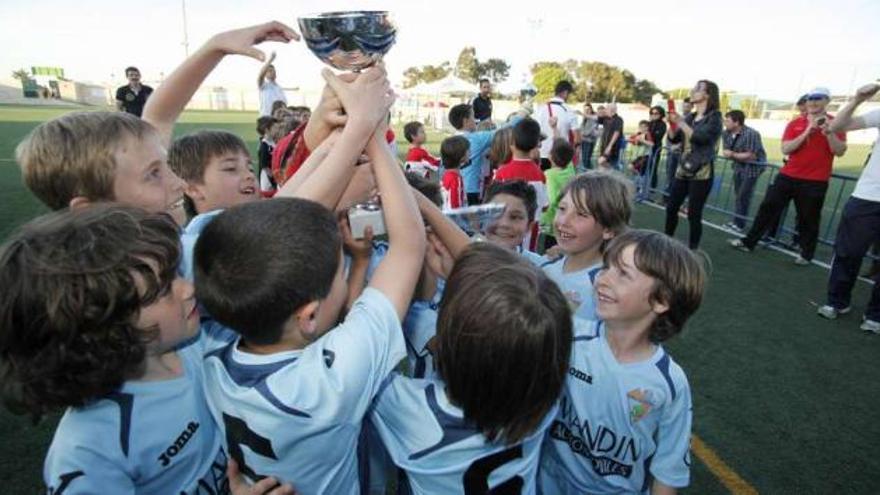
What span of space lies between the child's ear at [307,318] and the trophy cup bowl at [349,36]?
0.67 meters

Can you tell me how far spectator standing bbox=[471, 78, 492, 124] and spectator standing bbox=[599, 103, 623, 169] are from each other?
2.94m

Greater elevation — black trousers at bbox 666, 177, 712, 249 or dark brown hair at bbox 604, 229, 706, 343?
dark brown hair at bbox 604, 229, 706, 343

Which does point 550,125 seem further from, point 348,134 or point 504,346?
point 504,346

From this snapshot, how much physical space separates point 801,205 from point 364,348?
7.29 metres

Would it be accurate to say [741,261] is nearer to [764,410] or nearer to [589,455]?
[764,410]

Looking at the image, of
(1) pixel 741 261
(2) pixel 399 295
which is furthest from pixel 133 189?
(1) pixel 741 261

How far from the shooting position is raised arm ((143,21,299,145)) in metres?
1.75

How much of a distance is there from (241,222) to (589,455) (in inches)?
55.0

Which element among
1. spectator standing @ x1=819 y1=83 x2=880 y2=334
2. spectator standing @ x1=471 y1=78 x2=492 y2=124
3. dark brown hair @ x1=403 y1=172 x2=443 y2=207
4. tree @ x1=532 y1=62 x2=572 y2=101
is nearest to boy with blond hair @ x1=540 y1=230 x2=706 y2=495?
dark brown hair @ x1=403 y1=172 x2=443 y2=207

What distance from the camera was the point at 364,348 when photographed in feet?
3.58

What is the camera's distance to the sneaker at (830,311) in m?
5.06

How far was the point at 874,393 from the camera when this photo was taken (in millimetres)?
3797

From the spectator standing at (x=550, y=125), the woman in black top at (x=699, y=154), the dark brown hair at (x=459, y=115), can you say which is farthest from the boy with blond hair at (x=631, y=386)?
the dark brown hair at (x=459, y=115)

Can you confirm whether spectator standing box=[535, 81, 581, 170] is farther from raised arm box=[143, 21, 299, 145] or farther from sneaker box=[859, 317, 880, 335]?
raised arm box=[143, 21, 299, 145]
